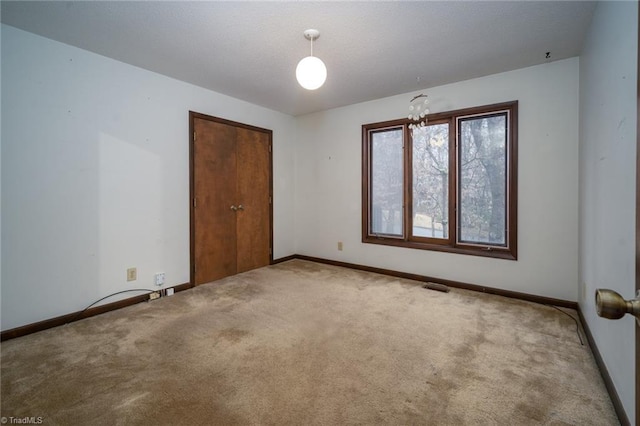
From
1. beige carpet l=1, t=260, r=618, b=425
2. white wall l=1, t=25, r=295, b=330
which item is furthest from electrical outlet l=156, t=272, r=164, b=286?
beige carpet l=1, t=260, r=618, b=425

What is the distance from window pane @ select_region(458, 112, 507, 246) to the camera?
10.9ft

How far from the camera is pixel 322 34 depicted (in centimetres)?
244

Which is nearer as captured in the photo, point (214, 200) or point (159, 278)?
point (159, 278)

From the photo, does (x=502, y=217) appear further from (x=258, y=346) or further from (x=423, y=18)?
(x=258, y=346)

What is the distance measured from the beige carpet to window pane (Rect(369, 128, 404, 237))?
135 centimetres

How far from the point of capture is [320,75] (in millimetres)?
2240

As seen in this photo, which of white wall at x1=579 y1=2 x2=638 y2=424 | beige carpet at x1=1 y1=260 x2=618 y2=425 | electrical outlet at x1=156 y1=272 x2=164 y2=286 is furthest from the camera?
electrical outlet at x1=156 y1=272 x2=164 y2=286

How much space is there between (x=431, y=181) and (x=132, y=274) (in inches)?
141

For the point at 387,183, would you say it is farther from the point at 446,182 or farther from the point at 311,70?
the point at 311,70

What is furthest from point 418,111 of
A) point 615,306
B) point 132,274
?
point 132,274

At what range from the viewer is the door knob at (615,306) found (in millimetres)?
617

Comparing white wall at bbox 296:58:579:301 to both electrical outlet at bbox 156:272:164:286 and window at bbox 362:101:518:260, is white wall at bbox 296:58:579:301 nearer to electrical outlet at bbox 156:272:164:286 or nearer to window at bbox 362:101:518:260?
window at bbox 362:101:518:260

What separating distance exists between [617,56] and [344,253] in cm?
353

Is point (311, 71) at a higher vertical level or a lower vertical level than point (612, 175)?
higher
